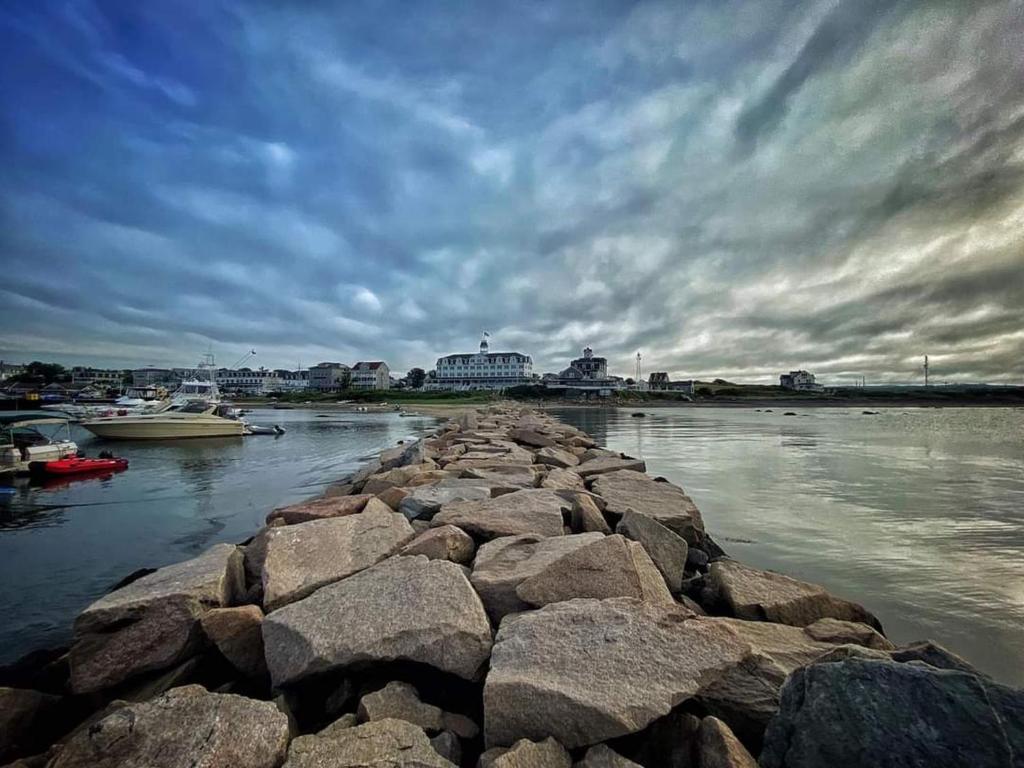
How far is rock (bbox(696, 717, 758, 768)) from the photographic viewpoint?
181 cm

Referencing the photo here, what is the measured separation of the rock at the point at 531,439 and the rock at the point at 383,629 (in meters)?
9.38

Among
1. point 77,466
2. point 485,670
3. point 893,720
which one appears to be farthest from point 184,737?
point 77,466

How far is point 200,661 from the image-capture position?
115 inches

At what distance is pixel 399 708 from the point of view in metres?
2.26

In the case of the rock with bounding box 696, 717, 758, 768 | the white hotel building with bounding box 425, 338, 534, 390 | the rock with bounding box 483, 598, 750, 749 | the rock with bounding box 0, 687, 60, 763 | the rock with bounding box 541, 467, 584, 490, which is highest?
the white hotel building with bounding box 425, 338, 534, 390

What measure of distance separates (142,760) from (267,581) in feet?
4.80

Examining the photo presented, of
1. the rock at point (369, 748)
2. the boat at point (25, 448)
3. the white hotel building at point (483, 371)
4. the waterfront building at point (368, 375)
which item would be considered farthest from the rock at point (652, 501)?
the waterfront building at point (368, 375)

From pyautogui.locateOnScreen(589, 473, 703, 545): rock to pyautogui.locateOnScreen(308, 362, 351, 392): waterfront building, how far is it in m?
119

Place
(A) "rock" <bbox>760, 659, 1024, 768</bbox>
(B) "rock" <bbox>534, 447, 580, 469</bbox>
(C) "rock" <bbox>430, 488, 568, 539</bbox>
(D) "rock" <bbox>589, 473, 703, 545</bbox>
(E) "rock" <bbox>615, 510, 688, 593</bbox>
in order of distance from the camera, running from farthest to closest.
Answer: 1. (B) "rock" <bbox>534, 447, 580, 469</bbox>
2. (D) "rock" <bbox>589, 473, 703, 545</bbox>
3. (C) "rock" <bbox>430, 488, 568, 539</bbox>
4. (E) "rock" <bbox>615, 510, 688, 593</bbox>
5. (A) "rock" <bbox>760, 659, 1024, 768</bbox>

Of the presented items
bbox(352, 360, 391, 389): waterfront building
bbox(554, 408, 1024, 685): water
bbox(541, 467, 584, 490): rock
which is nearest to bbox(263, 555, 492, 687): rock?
bbox(541, 467, 584, 490): rock

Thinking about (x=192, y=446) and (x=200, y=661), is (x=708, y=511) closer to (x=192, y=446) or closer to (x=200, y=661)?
(x=200, y=661)

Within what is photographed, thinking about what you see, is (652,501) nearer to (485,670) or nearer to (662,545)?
(662,545)

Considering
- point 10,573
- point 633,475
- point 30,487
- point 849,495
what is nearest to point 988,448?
point 849,495

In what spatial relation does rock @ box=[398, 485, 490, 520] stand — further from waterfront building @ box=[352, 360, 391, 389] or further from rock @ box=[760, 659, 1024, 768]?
waterfront building @ box=[352, 360, 391, 389]
